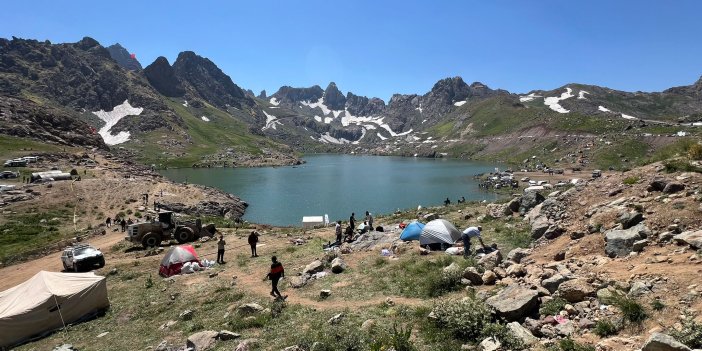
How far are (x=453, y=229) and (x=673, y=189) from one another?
13.0 meters

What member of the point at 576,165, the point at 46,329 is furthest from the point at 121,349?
the point at 576,165

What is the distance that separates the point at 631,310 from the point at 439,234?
17138 mm

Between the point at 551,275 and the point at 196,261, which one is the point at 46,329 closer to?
the point at 196,261

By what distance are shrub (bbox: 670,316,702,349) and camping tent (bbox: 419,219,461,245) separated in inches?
707

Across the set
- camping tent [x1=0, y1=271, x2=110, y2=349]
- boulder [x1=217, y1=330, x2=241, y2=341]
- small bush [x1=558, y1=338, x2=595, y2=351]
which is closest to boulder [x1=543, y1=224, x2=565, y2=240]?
small bush [x1=558, y1=338, x2=595, y2=351]

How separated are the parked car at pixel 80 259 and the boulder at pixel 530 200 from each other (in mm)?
37108

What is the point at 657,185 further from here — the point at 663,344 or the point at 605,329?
the point at 663,344

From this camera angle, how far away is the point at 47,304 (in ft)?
67.2

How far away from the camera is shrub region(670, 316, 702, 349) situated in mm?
9102

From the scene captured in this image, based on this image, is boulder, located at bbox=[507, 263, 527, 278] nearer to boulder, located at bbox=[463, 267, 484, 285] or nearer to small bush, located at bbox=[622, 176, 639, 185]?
boulder, located at bbox=[463, 267, 484, 285]

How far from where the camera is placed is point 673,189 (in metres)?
20.6

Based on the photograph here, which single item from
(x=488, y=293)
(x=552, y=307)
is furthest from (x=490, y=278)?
(x=552, y=307)

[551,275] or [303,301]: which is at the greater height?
[551,275]

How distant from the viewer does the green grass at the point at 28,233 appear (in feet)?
135
